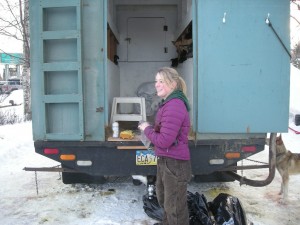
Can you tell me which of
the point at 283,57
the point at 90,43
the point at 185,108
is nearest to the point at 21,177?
the point at 90,43

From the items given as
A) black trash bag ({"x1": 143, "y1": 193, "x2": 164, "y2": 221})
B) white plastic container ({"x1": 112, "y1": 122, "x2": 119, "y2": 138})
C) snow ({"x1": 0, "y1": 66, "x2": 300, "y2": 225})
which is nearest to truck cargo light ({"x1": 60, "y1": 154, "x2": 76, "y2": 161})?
white plastic container ({"x1": 112, "y1": 122, "x2": 119, "y2": 138})

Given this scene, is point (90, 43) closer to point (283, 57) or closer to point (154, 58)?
point (283, 57)

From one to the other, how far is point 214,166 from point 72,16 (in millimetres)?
2453

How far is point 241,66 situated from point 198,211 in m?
1.71

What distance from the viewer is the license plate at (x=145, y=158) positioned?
13.1 feet

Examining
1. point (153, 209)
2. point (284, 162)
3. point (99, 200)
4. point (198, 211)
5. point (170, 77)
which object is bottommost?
point (99, 200)

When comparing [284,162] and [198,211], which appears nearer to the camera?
[198,211]

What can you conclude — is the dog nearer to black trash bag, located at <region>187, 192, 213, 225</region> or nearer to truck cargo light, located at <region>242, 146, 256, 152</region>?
truck cargo light, located at <region>242, 146, 256, 152</region>

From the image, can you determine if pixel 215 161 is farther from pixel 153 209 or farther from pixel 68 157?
pixel 68 157

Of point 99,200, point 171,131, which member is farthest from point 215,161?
point 99,200

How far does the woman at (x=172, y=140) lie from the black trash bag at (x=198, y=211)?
32cm

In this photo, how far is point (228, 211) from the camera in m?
3.34

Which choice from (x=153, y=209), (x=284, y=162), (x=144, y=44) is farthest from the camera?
(x=144, y=44)

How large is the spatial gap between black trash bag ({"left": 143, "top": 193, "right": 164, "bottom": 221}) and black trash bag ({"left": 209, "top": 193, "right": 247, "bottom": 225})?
63 centimetres
